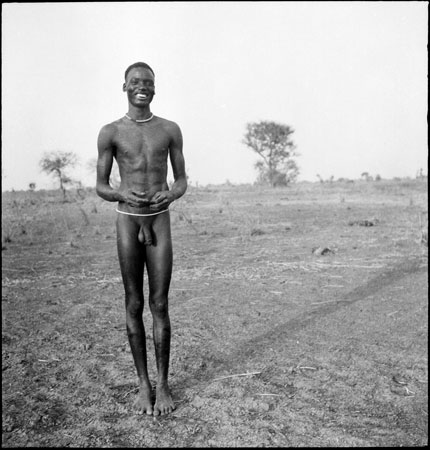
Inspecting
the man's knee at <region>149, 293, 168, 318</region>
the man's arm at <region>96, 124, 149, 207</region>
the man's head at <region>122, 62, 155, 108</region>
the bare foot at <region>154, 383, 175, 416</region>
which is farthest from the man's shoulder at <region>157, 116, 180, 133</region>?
the bare foot at <region>154, 383, 175, 416</region>

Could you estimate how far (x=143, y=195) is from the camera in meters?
2.74

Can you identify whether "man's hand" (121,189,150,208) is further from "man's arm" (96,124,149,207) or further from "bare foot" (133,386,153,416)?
"bare foot" (133,386,153,416)

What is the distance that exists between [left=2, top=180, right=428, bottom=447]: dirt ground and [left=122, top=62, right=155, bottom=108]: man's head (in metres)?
2.06

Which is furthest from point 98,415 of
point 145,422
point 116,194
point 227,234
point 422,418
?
point 227,234

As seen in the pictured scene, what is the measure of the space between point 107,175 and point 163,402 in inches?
61.6

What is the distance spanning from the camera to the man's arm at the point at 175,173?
9.09 ft

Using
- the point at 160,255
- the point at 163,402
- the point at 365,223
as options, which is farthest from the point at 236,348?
the point at 365,223

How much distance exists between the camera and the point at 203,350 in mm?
3980

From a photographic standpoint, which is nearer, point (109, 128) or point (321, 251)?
point (109, 128)

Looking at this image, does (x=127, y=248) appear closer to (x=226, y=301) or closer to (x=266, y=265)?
(x=226, y=301)

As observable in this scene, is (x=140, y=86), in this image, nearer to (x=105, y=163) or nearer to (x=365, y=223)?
(x=105, y=163)

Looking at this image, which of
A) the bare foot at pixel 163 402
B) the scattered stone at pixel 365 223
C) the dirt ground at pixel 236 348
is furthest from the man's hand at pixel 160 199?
the scattered stone at pixel 365 223

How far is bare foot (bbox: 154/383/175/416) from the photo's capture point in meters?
2.87

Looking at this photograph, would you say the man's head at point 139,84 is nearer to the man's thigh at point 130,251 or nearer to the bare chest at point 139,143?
the bare chest at point 139,143
